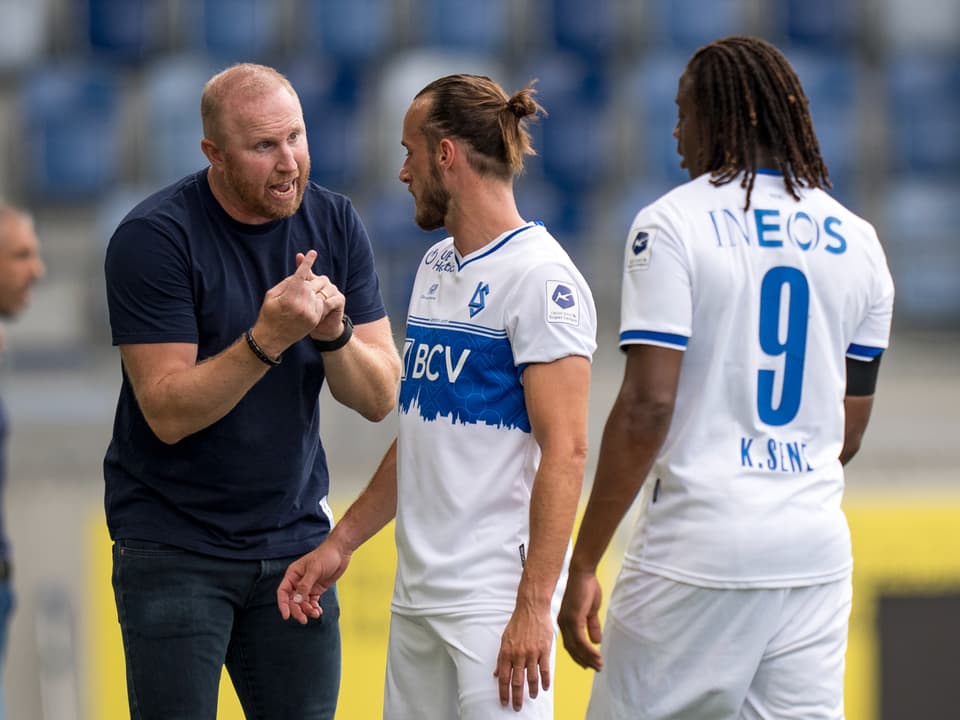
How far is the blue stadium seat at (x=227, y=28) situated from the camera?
9.87 metres

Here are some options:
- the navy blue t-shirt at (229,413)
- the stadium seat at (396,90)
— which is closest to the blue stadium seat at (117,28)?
the stadium seat at (396,90)

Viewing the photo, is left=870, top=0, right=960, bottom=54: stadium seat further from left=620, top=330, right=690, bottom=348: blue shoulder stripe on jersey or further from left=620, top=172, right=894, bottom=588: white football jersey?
left=620, top=330, right=690, bottom=348: blue shoulder stripe on jersey

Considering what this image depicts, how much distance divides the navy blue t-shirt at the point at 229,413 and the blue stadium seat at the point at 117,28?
7.74 meters

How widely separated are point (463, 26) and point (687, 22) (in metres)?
1.64

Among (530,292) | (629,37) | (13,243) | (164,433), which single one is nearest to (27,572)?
(13,243)

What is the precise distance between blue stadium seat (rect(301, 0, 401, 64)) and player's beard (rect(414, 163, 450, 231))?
7857mm

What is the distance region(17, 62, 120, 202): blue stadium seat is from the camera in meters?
9.35

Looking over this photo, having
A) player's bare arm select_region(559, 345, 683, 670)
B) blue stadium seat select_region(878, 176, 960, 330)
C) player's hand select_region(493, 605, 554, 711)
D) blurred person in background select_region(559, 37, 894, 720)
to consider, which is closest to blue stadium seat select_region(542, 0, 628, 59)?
blue stadium seat select_region(878, 176, 960, 330)

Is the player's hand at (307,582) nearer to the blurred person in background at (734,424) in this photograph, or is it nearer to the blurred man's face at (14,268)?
the blurred person in background at (734,424)

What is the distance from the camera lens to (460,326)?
7.59 feet

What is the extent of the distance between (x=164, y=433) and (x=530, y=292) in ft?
2.15

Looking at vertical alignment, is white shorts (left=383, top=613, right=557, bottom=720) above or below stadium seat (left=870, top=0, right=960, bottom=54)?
below

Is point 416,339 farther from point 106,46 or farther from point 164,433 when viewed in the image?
point 106,46

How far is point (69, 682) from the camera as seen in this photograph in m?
5.48
